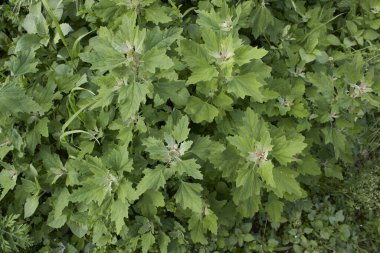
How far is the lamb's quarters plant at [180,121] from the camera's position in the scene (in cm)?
228

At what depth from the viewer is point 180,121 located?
2299 mm

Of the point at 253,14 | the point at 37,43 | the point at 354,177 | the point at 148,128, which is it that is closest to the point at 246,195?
the point at 148,128

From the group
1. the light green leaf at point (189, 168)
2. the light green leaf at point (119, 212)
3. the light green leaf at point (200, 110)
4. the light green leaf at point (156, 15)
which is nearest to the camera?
the light green leaf at point (189, 168)

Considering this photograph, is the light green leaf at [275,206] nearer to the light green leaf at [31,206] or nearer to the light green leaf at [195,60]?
the light green leaf at [195,60]

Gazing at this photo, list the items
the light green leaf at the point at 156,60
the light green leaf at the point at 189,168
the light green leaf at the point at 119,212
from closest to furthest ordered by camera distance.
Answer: the light green leaf at the point at 156,60 < the light green leaf at the point at 189,168 < the light green leaf at the point at 119,212

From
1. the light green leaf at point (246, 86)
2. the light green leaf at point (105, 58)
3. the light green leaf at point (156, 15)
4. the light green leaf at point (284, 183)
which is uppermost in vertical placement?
the light green leaf at point (105, 58)

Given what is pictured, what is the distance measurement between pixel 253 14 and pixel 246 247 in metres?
1.80

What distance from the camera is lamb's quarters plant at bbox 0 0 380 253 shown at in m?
2.28

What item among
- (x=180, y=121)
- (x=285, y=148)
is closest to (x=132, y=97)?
(x=180, y=121)

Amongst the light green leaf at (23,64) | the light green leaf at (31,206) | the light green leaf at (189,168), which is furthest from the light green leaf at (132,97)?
the light green leaf at (31,206)

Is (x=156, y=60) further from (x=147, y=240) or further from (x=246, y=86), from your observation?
(x=147, y=240)

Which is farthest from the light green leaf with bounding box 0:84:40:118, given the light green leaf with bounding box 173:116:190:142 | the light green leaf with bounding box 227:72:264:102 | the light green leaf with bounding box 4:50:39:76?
the light green leaf with bounding box 227:72:264:102

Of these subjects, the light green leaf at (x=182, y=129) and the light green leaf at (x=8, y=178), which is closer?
the light green leaf at (x=182, y=129)

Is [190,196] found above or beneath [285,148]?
beneath
